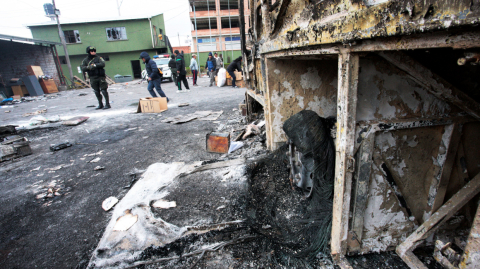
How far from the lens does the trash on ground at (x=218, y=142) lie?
3.42m

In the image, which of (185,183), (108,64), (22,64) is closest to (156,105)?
(185,183)

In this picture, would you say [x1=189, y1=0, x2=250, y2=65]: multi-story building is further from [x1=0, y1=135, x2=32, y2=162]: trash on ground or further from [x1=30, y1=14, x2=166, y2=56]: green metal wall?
[x1=0, y1=135, x2=32, y2=162]: trash on ground

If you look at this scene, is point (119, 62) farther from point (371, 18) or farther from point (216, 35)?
point (371, 18)

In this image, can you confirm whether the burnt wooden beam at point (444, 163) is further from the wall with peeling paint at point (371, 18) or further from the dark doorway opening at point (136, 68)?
the dark doorway opening at point (136, 68)

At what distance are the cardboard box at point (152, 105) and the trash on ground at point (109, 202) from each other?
14.1ft

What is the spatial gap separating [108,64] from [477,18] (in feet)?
86.6

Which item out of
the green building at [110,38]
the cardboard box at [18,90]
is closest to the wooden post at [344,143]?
the cardboard box at [18,90]

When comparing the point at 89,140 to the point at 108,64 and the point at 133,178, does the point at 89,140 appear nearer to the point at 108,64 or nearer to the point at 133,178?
the point at 133,178

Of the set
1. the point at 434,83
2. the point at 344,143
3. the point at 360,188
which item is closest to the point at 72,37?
the point at 344,143

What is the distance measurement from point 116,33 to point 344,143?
25.8 m

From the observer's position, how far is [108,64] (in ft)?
72.0

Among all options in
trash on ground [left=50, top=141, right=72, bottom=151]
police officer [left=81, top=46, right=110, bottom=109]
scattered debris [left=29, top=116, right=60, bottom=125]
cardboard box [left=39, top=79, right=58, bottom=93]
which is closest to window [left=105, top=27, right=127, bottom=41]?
cardboard box [left=39, top=79, right=58, bottom=93]

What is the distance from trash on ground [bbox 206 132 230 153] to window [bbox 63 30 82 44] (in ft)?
81.2

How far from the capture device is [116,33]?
21375 mm
